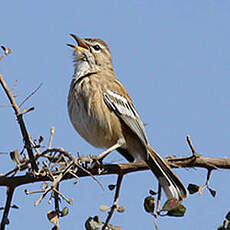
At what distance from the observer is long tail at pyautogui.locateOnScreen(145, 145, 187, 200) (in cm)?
488

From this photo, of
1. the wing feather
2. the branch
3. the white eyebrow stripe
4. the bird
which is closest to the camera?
the branch

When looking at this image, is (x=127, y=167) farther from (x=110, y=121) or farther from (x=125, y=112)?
(x=125, y=112)

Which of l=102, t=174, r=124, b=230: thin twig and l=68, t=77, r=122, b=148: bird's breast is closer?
l=102, t=174, r=124, b=230: thin twig

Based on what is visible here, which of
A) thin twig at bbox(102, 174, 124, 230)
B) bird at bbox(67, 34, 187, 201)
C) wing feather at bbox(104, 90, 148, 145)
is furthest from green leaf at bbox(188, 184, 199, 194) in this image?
wing feather at bbox(104, 90, 148, 145)

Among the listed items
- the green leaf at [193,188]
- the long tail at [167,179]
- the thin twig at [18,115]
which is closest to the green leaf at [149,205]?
the green leaf at [193,188]

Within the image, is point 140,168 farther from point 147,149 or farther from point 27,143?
point 27,143

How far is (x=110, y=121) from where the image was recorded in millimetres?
5293

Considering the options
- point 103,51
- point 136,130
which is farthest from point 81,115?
point 103,51

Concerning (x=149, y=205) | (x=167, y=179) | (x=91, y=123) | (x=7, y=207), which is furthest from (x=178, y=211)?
(x=91, y=123)

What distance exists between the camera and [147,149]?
206 inches

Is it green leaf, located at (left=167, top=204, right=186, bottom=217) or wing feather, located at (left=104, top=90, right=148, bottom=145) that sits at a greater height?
wing feather, located at (left=104, top=90, right=148, bottom=145)

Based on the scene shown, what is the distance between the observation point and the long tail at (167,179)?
16.0ft

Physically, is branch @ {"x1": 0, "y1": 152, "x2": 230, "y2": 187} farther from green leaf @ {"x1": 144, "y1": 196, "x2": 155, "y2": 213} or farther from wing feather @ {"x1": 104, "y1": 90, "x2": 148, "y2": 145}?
wing feather @ {"x1": 104, "y1": 90, "x2": 148, "y2": 145}

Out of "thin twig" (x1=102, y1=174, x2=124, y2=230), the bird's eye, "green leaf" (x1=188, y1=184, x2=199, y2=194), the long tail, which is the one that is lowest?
the long tail
